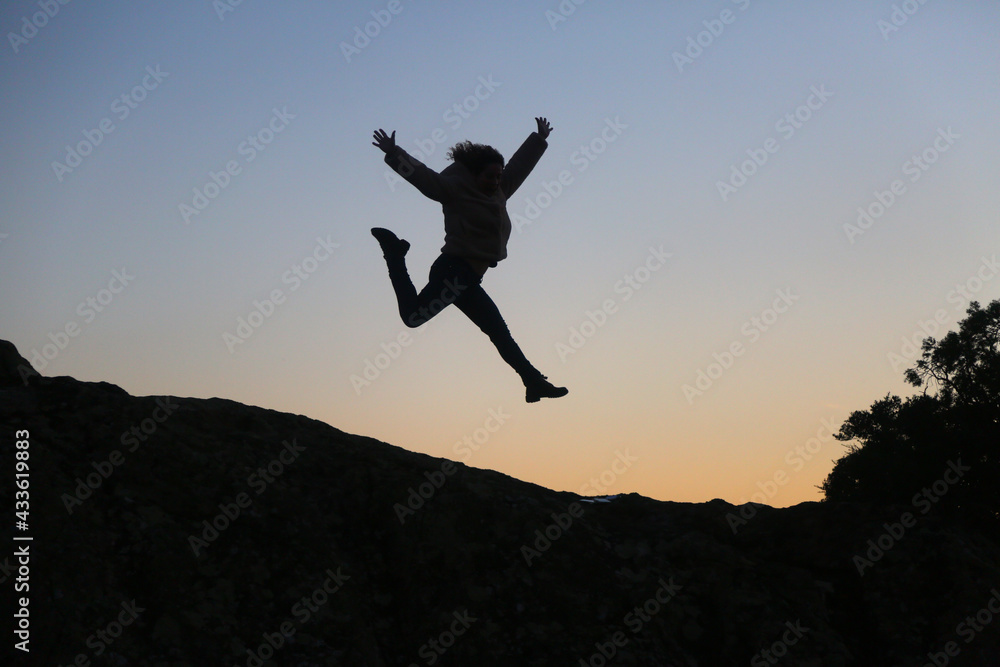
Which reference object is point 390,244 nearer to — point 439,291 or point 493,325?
point 439,291

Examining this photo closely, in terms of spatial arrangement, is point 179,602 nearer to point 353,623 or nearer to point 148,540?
point 148,540

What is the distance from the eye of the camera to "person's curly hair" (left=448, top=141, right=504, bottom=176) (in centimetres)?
720

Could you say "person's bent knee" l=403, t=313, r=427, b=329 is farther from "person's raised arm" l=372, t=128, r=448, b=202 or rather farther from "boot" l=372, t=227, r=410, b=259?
"person's raised arm" l=372, t=128, r=448, b=202

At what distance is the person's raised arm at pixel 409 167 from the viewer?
677 centimetres

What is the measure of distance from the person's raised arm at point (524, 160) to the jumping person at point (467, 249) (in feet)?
0.51

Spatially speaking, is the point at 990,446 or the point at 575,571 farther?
the point at 990,446

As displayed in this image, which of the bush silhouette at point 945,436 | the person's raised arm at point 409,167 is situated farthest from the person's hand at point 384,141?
the bush silhouette at point 945,436

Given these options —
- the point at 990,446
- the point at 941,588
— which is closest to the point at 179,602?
the point at 941,588

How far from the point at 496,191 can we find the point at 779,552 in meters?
3.69

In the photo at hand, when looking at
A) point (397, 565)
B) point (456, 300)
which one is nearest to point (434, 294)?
point (456, 300)

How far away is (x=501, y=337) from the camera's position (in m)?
7.30

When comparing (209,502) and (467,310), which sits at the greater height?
(467,310)

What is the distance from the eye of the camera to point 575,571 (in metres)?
5.20

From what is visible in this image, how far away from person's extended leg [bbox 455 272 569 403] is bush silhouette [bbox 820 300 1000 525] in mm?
10902
